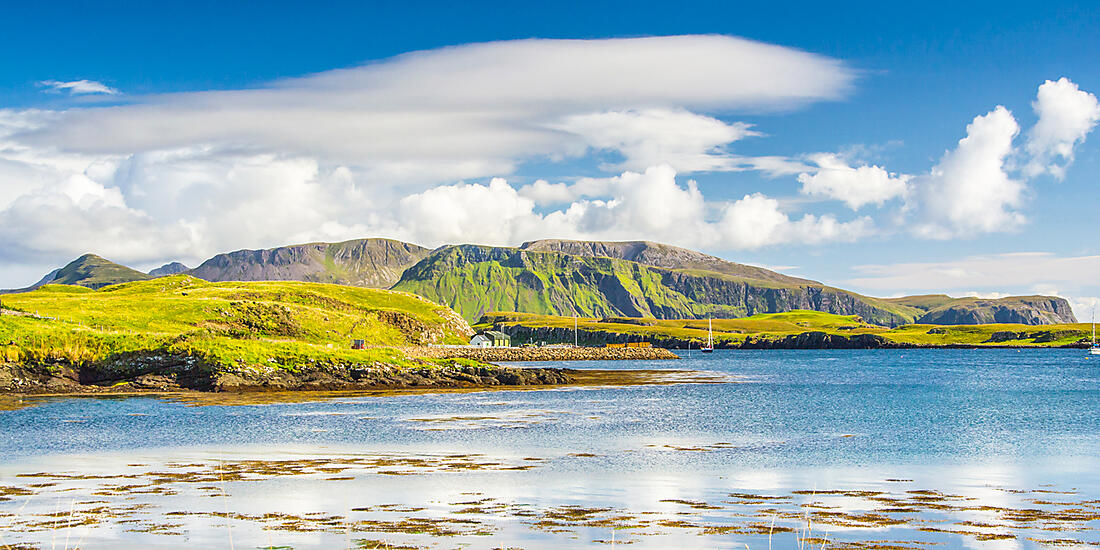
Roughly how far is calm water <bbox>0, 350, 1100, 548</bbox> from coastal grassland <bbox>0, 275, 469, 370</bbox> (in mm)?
18367

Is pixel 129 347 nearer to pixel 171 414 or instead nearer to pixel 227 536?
pixel 171 414

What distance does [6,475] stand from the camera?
95.1ft

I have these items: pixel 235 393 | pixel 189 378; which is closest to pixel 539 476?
pixel 235 393

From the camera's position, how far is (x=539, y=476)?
96.2 feet

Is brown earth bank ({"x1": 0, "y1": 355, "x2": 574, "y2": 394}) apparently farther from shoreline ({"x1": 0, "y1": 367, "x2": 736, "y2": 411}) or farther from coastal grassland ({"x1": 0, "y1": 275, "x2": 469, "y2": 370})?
coastal grassland ({"x1": 0, "y1": 275, "x2": 469, "y2": 370})

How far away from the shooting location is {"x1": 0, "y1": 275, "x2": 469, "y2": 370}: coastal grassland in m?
78.0

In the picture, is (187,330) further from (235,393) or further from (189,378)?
(235,393)

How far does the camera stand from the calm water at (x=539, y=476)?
1892cm

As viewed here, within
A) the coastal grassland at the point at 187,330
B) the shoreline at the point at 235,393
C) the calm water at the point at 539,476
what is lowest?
the shoreline at the point at 235,393

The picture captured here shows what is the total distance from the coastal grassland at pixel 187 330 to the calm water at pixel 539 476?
18.4m

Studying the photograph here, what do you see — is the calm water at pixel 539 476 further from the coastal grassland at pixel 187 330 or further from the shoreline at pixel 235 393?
the coastal grassland at pixel 187 330

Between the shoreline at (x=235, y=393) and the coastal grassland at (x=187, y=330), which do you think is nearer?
the shoreline at (x=235, y=393)

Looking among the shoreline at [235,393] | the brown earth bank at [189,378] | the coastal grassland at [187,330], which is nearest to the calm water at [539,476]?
the shoreline at [235,393]

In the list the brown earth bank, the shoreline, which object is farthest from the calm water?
the brown earth bank
